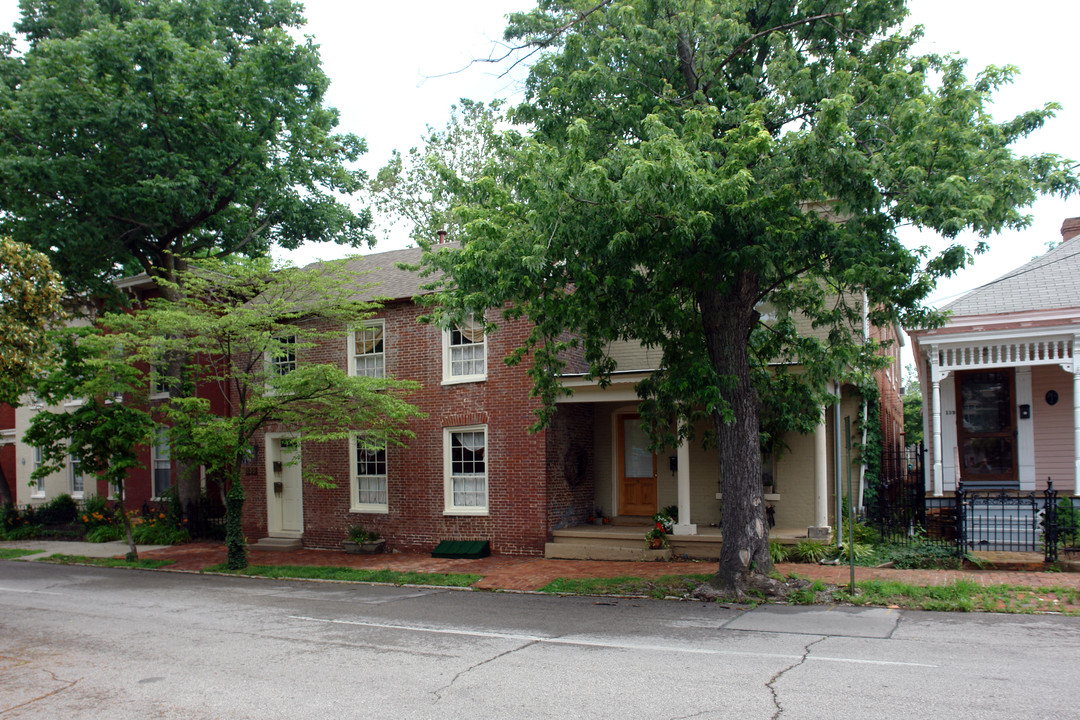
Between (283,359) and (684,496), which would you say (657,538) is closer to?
(684,496)

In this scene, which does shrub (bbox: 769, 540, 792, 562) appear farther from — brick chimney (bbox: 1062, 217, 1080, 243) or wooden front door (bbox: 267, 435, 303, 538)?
brick chimney (bbox: 1062, 217, 1080, 243)

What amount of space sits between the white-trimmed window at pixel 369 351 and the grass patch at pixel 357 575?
4644 millimetres

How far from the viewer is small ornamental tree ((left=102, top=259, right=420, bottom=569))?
1557 centimetres

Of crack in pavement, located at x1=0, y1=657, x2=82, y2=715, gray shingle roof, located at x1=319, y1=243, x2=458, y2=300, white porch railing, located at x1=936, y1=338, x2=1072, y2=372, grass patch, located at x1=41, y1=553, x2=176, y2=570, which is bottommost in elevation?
grass patch, located at x1=41, y1=553, x2=176, y2=570

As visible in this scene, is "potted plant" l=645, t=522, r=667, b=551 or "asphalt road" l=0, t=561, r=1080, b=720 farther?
"potted plant" l=645, t=522, r=667, b=551

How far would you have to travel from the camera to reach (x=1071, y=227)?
65.6ft

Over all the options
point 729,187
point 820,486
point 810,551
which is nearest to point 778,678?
point 729,187

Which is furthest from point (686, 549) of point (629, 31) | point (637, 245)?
point (629, 31)

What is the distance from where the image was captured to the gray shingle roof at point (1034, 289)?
593 inches

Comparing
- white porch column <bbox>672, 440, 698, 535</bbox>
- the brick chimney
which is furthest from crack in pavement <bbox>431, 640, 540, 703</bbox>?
the brick chimney

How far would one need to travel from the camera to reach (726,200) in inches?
396

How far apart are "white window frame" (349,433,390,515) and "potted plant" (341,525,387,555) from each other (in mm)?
484

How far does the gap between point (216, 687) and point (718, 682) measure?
15.0ft

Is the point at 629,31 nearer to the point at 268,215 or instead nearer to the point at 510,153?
the point at 510,153
